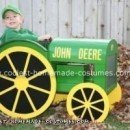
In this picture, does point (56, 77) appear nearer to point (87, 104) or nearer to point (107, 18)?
point (87, 104)

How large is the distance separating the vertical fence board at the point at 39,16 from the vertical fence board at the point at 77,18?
498mm

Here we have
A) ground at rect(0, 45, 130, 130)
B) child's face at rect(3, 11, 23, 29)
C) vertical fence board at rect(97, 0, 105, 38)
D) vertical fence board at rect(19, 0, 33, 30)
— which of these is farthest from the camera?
vertical fence board at rect(97, 0, 105, 38)

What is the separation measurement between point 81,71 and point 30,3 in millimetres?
3323

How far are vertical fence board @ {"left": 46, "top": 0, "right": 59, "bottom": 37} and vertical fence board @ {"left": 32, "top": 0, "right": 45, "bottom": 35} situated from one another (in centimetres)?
8

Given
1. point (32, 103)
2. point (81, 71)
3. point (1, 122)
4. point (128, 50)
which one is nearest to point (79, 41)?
point (81, 71)

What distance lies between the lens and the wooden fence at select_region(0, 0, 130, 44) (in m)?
7.78

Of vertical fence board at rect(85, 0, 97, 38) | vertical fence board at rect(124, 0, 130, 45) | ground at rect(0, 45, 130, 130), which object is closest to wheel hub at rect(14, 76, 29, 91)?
ground at rect(0, 45, 130, 130)

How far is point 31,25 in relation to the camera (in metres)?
7.84

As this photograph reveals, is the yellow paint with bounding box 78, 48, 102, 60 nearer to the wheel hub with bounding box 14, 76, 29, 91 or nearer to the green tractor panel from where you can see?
the green tractor panel

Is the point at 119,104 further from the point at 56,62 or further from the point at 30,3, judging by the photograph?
the point at 30,3

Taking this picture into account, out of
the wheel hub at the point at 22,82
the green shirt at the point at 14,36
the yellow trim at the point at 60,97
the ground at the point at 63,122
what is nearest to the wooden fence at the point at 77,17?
the ground at the point at 63,122

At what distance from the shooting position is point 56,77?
473 cm

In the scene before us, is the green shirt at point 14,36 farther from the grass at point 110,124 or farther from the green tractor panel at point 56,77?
the grass at point 110,124

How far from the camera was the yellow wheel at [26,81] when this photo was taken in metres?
4.63
